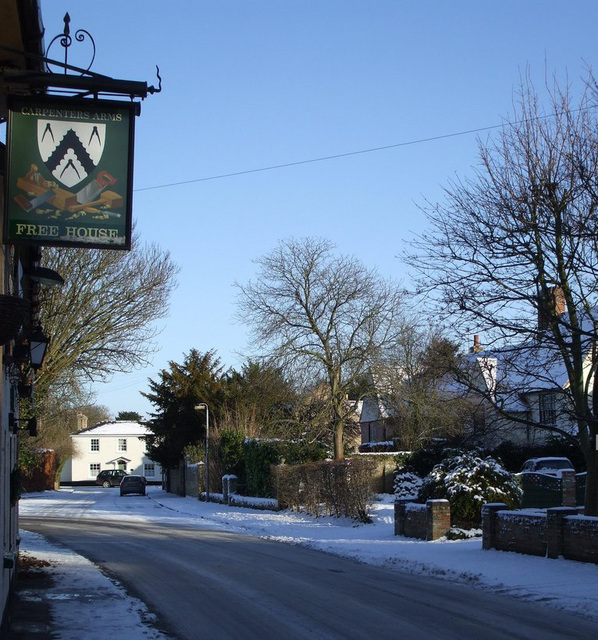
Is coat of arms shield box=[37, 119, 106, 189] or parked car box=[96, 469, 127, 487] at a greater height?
coat of arms shield box=[37, 119, 106, 189]

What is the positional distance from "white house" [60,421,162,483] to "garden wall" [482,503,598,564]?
79.4 m

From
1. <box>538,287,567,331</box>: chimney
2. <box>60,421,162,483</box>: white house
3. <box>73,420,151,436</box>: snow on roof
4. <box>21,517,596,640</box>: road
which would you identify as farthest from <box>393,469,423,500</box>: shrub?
<box>73,420,151,436</box>: snow on roof

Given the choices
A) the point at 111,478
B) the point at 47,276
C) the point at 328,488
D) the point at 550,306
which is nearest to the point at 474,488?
the point at 550,306

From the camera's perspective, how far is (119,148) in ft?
25.3

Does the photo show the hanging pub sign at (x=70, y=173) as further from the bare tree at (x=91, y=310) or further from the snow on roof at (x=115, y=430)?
the snow on roof at (x=115, y=430)

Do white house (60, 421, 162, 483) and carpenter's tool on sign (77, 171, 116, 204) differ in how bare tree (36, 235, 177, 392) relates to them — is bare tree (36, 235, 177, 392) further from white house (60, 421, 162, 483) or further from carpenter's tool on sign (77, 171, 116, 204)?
white house (60, 421, 162, 483)

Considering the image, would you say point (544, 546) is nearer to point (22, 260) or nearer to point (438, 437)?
point (22, 260)

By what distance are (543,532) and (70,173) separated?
40.3ft

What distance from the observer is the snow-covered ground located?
11.1 metres

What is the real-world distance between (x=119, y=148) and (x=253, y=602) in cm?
706

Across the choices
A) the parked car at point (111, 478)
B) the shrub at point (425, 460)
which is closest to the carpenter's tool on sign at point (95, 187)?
the shrub at point (425, 460)

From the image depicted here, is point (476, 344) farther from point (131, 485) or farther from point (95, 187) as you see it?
point (131, 485)

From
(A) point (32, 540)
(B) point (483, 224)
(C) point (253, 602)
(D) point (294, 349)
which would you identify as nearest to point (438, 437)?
(D) point (294, 349)

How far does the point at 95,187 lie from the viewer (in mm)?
7535
